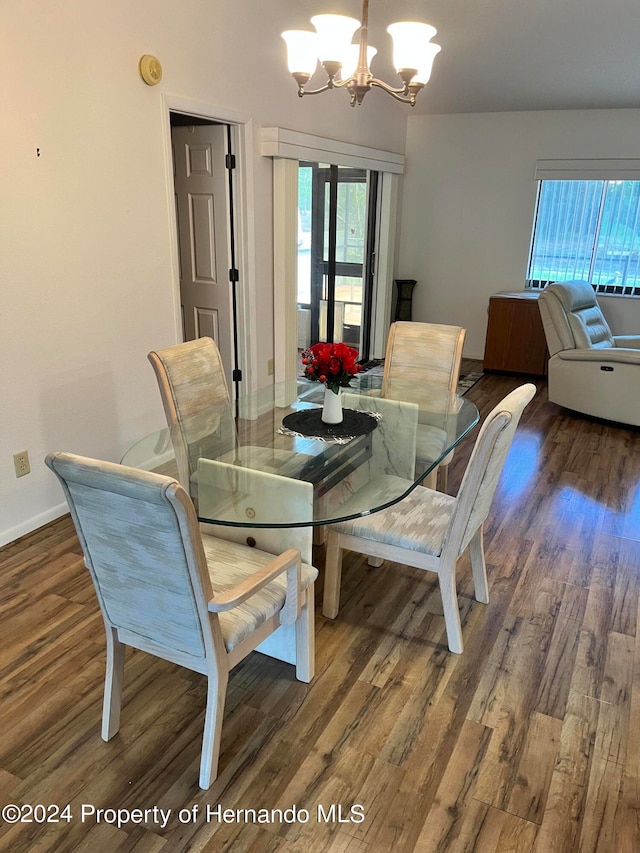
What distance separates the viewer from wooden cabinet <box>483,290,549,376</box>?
233 inches

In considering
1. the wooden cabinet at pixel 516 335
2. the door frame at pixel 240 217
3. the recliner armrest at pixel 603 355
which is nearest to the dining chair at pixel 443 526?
the door frame at pixel 240 217

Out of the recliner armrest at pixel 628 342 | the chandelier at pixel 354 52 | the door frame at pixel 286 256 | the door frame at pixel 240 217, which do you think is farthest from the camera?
the recliner armrest at pixel 628 342

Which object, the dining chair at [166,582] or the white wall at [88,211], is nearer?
the dining chair at [166,582]

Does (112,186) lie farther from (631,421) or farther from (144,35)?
(631,421)

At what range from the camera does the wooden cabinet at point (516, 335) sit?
19.5 feet

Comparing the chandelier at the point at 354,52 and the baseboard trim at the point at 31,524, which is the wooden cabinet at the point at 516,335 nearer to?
the chandelier at the point at 354,52

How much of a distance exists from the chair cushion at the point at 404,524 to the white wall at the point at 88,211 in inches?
63.1

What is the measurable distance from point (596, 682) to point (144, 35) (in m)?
3.53

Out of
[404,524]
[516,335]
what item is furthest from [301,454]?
[516,335]

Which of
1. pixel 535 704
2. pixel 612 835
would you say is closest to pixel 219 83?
pixel 535 704

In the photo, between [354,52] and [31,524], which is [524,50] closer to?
[354,52]

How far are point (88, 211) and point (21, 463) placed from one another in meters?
1.25

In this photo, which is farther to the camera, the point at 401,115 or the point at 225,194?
the point at 401,115

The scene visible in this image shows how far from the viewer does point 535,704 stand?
201 centimetres
